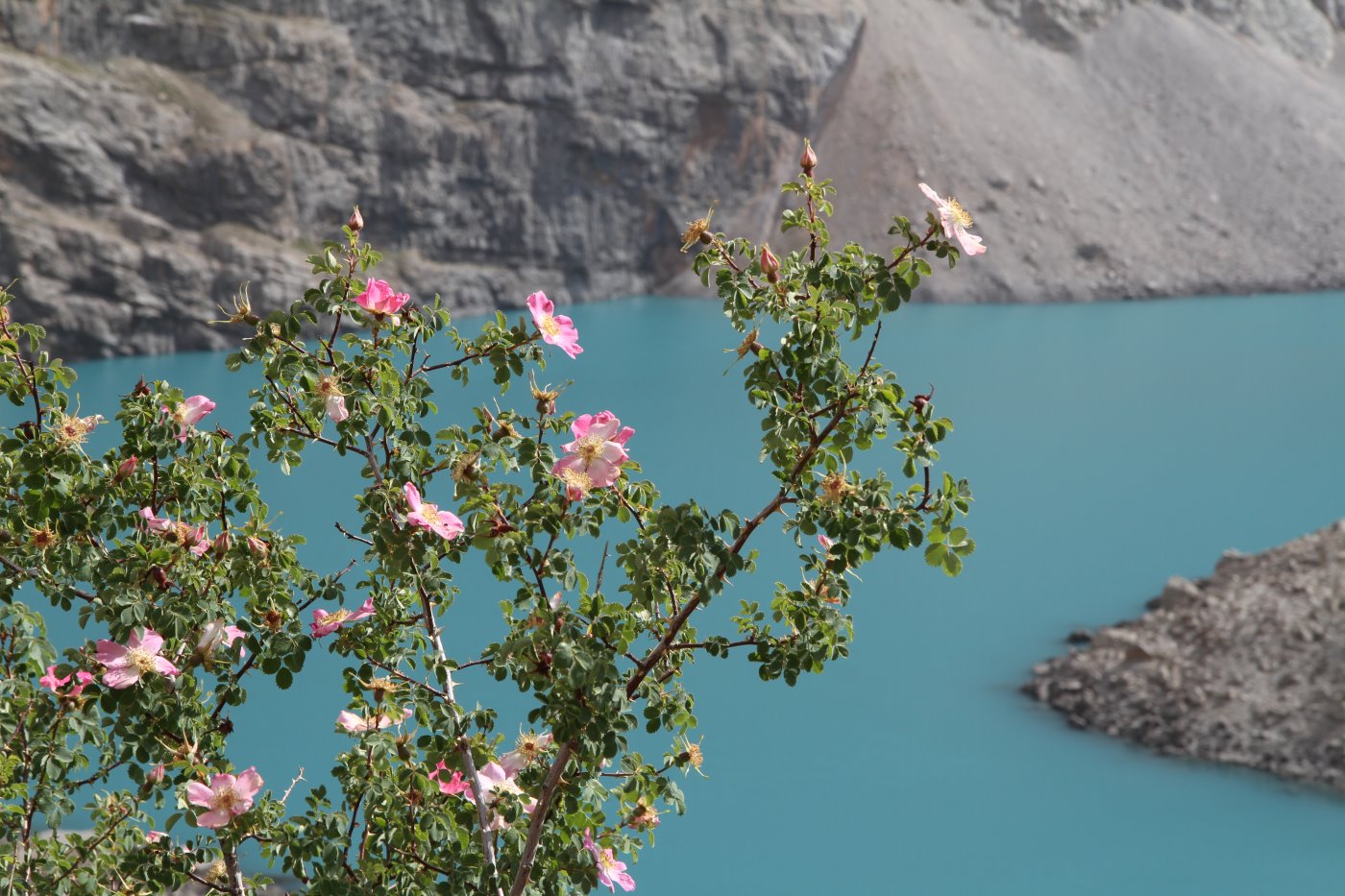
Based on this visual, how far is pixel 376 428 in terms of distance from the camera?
334 centimetres

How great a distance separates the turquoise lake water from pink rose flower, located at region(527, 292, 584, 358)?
815mm

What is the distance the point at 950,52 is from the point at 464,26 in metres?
16.9

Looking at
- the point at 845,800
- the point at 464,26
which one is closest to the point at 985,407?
the point at 845,800

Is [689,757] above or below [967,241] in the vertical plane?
below

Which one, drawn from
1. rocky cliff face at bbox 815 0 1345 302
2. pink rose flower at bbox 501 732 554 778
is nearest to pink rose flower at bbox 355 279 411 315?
pink rose flower at bbox 501 732 554 778

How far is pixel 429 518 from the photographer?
303 centimetres

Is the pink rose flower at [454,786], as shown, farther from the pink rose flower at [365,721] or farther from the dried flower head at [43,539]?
the dried flower head at [43,539]

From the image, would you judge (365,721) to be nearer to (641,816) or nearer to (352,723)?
(352,723)

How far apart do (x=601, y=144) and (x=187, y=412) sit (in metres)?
41.2

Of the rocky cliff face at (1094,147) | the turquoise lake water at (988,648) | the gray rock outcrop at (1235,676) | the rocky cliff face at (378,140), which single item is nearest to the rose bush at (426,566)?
the turquoise lake water at (988,648)

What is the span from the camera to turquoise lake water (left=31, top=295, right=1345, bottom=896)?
971cm

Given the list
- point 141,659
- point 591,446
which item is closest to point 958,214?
point 591,446

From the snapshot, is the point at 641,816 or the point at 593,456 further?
the point at 641,816

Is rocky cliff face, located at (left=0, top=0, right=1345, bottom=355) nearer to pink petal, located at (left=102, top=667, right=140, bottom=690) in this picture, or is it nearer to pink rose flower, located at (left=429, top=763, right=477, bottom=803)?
pink rose flower, located at (left=429, top=763, right=477, bottom=803)
